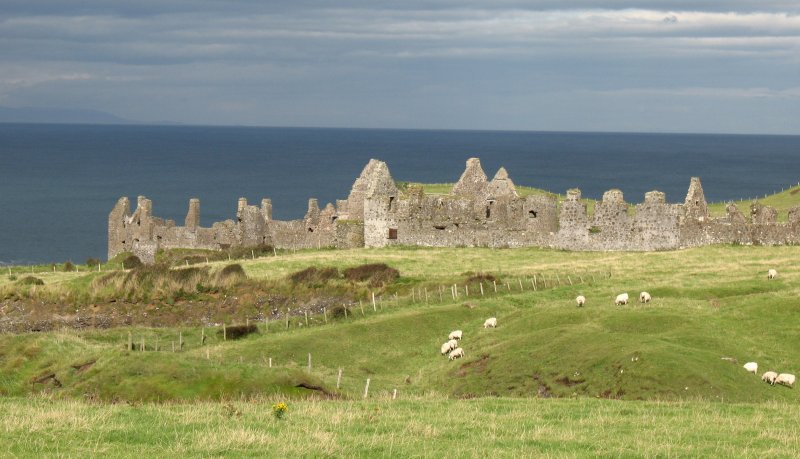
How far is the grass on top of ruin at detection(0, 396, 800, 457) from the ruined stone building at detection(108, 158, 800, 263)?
40553 millimetres

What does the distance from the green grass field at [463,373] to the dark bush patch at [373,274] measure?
1089mm

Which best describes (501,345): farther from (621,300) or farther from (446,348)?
(621,300)

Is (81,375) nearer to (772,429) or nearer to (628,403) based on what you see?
(628,403)

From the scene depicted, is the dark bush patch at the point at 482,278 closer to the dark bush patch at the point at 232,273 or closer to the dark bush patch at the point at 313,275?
the dark bush patch at the point at 313,275

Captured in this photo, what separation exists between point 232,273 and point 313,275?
4526 mm

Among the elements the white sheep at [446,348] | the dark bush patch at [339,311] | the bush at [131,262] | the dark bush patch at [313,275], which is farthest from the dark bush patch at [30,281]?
the white sheep at [446,348]

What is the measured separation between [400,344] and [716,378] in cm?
1404

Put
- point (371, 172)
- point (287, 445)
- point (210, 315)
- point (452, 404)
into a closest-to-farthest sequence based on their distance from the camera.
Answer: point (287, 445) < point (452, 404) < point (210, 315) < point (371, 172)

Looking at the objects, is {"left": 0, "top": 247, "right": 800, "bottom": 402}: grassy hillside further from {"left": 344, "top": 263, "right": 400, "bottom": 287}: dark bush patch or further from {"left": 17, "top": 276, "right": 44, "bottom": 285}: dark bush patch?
{"left": 17, "top": 276, "right": 44, "bottom": 285}: dark bush patch

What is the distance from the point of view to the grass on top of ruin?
21734mm

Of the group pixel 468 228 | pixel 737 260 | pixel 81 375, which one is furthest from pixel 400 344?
pixel 468 228

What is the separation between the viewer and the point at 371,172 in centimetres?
8094

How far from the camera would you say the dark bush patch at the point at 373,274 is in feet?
195

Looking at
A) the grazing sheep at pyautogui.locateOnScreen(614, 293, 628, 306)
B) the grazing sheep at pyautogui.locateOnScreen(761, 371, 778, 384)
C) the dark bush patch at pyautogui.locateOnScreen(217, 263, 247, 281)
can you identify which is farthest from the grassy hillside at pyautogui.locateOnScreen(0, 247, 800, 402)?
the dark bush patch at pyautogui.locateOnScreen(217, 263, 247, 281)
